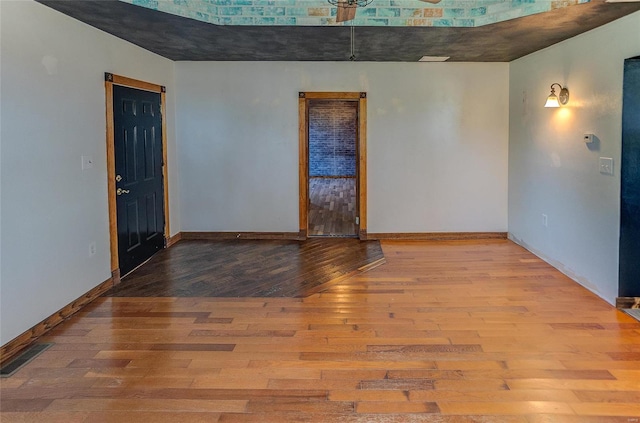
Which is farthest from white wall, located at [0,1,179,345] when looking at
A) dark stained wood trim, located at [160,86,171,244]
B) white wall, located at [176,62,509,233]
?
white wall, located at [176,62,509,233]

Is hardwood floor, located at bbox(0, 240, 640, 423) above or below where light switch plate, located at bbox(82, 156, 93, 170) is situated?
below

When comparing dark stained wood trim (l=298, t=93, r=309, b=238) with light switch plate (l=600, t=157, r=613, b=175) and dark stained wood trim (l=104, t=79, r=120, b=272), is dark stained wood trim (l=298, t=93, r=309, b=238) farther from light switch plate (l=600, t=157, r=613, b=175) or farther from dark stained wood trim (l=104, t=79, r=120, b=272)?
light switch plate (l=600, t=157, r=613, b=175)

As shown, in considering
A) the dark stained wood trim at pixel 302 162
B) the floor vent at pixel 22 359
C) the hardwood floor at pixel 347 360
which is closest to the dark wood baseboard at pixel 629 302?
the hardwood floor at pixel 347 360

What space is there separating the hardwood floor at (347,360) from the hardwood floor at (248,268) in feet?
0.82

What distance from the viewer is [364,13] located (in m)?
4.24

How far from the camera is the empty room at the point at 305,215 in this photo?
2.90 m

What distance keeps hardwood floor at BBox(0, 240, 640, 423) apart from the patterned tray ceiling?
2.28m

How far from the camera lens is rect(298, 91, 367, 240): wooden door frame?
6.57 metres

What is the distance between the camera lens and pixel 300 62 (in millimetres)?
6492

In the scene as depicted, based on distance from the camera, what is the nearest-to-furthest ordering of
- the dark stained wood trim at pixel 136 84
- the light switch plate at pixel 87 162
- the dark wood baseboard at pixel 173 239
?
the light switch plate at pixel 87 162, the dark stained wood trim at pixel 136 84, the dark wood baseboard at pixel 173 239

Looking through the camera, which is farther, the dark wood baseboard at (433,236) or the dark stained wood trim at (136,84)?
the dark wood baseboard at (433,236)

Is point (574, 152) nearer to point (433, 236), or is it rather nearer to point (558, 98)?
point (558, 98)

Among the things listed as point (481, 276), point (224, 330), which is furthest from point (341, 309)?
point (481, 276)

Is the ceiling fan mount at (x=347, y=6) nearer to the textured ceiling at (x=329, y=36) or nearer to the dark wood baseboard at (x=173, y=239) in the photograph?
the textured ceiling at (x=329, y=36)
